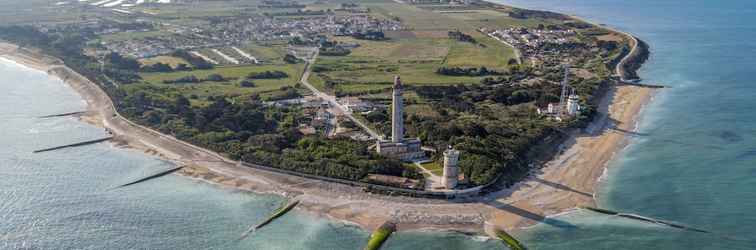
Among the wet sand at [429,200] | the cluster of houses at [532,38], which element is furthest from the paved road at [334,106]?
the cluster of houses at [532,38]

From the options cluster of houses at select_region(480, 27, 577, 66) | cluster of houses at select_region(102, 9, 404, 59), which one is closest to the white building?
cluster of houses at select_region(480, 27, 577, 66)

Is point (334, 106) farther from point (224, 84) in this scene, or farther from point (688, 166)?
point (688, 166)

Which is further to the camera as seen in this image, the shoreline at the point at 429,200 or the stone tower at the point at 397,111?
the stone tower at the point at 397,111

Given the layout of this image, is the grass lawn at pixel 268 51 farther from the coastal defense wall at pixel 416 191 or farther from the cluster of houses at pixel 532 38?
the coastal defense wall at pixel 416 191

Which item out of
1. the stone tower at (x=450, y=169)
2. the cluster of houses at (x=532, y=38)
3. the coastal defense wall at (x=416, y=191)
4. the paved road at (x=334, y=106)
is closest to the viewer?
the stone tower at (x=450, y=169)

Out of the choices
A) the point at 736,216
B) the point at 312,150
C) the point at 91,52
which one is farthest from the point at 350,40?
the point at 736,216

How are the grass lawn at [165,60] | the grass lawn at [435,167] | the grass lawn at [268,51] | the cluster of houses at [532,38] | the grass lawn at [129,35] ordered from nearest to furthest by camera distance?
the grass lawn at [435,167], the grass lawn at [165,60], the grass lawn at [268,51], the cluster of houses at [532,38], the grass lawn at [129,35]

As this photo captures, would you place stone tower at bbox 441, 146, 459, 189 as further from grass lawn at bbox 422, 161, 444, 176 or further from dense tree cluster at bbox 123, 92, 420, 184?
grass lawn at bbox 422, 161, 444, 176
